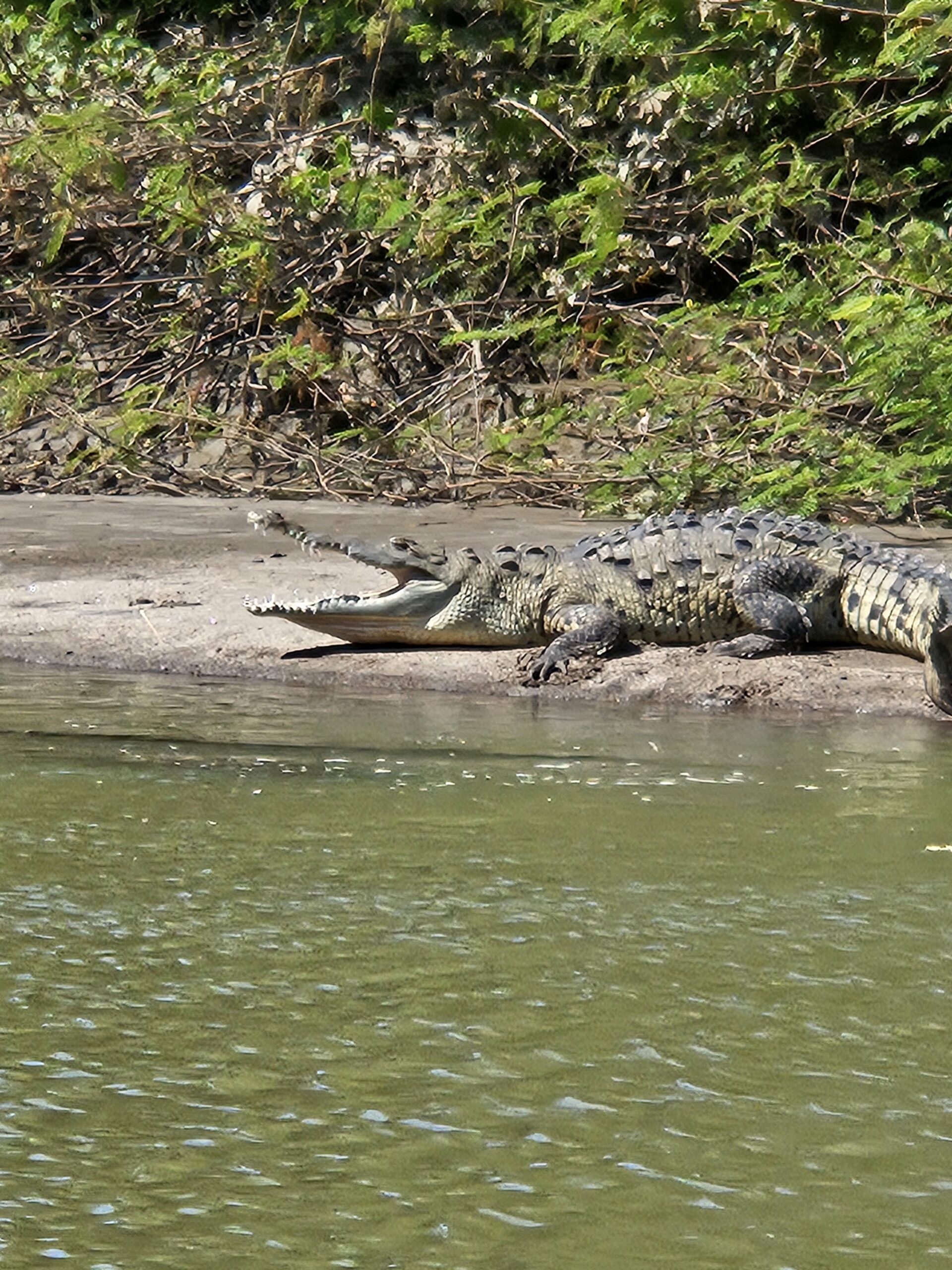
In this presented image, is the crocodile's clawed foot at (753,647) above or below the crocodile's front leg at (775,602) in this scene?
below

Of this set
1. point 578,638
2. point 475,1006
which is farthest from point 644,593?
point 475,1006

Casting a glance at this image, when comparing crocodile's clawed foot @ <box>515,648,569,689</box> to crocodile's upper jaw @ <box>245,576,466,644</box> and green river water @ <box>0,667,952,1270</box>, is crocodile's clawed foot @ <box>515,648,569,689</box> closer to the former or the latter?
crocodile's upper jaw @ <box>245,576,466,644</box>

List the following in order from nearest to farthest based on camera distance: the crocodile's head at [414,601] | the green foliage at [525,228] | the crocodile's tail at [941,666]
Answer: the crocodile's tail at [941,666]
the crocodile's head at [414,601]
the green foliage at [525,228]

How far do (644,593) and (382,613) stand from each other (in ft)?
3.54

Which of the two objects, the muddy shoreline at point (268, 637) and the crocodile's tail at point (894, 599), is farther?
the crocodile's tail at point (894, 599)

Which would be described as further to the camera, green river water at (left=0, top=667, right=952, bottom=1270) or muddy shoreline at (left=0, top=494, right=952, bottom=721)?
muddy shoreline at (left=0, top=494, right=952, bottom=721)

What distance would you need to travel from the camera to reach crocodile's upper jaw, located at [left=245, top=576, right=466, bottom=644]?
7766mm

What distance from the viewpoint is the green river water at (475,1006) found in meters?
2.81

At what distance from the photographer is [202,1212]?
2812 mm

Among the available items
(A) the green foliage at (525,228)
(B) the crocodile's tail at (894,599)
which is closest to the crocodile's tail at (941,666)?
(B) the crocodile's tail at (894,599)

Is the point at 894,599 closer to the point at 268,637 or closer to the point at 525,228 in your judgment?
the point at 268,637

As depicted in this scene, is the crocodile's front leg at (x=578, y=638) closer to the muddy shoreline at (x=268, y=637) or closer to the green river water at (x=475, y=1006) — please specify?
the muddy shoreline at (x=268, y=637)

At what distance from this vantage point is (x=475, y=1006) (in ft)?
12.2

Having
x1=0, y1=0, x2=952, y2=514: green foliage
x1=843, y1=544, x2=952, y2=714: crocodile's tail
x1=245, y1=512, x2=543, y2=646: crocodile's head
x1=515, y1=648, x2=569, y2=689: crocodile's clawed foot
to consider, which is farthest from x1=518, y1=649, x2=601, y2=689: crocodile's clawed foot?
x1=0, y1=0, x2=952, y2=514: green foliage
